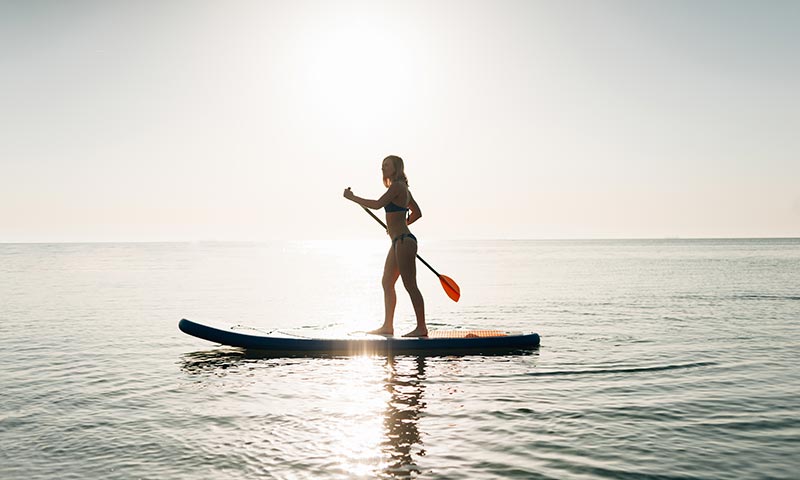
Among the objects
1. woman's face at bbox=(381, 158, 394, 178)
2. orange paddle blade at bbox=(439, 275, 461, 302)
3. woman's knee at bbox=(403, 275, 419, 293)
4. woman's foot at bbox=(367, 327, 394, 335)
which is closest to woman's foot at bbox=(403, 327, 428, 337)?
woman's foot at bbox=(367, 327, 394, 335)

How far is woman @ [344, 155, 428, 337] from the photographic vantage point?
37.5 feet

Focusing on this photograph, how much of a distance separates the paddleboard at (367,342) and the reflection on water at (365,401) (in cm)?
18

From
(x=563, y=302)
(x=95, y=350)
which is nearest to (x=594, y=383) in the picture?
(x=95, y=350)

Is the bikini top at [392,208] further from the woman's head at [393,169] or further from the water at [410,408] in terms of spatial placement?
the water at [410,408]

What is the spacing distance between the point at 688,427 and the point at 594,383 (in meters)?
2.37

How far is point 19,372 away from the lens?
421 inches

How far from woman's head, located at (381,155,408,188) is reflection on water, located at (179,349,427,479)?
3281mm

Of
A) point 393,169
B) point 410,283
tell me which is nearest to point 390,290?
point 410,283

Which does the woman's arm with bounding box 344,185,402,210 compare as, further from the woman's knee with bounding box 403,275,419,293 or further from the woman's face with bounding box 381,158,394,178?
the woman's knee with bounding box 403,275,419,293

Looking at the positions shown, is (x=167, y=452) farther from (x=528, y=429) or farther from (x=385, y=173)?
(x=385, y=173)

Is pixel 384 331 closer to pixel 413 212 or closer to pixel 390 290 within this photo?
pixel 390 290

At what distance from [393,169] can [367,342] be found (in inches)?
126

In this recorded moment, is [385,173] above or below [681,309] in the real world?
above

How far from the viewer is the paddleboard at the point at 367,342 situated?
1129 centimetres
